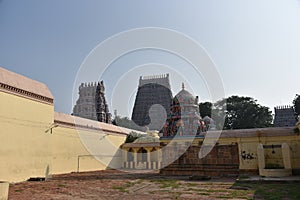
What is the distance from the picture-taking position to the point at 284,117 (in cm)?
3394

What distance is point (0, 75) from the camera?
11.5 metres

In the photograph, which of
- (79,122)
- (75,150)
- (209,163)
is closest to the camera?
(209,163)

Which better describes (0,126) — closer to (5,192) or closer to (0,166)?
(0,166)

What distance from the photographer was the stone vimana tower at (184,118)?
926 inches

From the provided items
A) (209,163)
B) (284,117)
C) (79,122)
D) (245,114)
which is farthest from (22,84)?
(245,114)

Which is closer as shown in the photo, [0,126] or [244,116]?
[0,126]

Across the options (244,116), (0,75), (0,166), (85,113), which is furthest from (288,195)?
(85,113)

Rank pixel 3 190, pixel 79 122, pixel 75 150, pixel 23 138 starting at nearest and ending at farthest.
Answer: pixel 3 190, pixel 23 138, pixel 75 150, pixel 79 122

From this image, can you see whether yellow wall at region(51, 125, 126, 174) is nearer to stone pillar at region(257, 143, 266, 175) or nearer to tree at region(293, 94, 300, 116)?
stone pillar at region(257, 143, 266, 175)

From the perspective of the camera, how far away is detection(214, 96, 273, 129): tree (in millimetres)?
38500

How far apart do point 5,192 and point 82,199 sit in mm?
1980

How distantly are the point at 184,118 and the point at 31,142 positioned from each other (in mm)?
14484

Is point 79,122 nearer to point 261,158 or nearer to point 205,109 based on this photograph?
point 261,158

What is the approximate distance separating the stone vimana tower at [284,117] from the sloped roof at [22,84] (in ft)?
95.0
